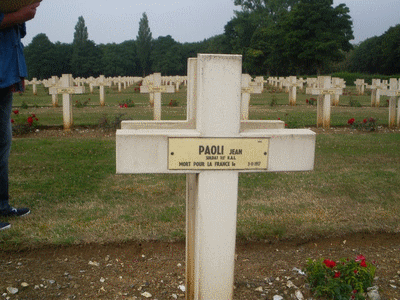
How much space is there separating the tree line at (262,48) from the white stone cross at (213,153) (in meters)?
51.6

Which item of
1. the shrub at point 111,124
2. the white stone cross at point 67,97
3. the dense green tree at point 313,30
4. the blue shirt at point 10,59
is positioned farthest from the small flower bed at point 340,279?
the dense green tree at point 313,30

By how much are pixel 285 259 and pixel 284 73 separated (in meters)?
61.7

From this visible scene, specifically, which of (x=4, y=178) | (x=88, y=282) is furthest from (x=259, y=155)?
(x=4, y=178)

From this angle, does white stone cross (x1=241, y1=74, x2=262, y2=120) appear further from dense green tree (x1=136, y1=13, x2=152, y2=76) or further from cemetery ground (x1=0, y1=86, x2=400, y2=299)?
dense green tree (x1=136, y1=13, x2=152, y2=76)

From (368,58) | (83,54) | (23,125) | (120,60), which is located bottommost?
(23,125)

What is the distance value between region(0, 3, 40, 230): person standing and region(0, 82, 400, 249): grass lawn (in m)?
0.71

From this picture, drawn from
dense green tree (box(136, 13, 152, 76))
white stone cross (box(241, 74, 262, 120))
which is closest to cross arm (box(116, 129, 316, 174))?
white stone cross (box(241, 74, 262, 120))

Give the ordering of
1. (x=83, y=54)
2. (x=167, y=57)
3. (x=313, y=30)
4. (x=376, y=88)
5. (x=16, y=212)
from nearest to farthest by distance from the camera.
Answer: (x=16, y=212), (x=376, y=88), (x=313, y=30), (x=83, y=54), (x=167, y=57)

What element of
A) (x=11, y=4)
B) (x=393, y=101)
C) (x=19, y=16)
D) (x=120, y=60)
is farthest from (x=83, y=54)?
(x=11, y=4)

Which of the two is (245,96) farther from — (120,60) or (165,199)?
(120,60)

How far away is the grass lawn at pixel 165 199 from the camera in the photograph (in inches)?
158

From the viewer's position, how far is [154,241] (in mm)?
3830

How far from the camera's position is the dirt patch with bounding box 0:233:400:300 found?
3016mm

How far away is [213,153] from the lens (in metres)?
2.43
